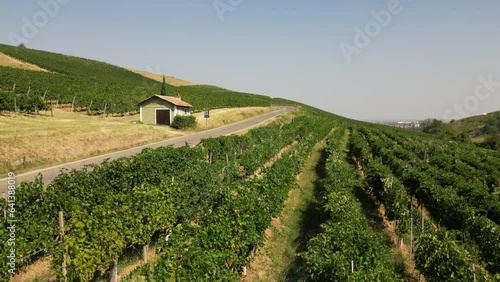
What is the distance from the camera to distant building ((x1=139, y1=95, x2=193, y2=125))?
4491cm

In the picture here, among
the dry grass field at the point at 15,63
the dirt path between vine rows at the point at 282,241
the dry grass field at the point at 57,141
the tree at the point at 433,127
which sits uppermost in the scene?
the dry grass field at the point at 15,63

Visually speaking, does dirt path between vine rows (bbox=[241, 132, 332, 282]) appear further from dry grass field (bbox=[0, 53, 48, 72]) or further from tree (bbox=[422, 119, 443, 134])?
tree (bbox=[422, 119, 443, 134])

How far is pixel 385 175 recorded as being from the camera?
65.8ft

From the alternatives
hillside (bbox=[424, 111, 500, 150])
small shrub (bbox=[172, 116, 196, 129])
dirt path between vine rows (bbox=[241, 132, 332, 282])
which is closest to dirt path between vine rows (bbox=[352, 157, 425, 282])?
dirt path between vine rows (bbox=[241, 132, 332, 282])

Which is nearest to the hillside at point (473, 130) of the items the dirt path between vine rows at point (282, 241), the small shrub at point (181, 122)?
the small shrub at point (181, 122)

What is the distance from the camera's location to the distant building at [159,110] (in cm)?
4491

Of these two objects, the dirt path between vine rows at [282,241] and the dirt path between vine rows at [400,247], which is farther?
the dirt path between vine rows at [400,247]

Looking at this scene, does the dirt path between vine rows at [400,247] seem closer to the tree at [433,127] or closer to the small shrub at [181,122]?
the small shrub at [181,122]

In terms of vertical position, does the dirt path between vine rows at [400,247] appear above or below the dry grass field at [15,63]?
below

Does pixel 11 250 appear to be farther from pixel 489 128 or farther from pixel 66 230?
pixel 489 128

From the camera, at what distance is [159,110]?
148 feet

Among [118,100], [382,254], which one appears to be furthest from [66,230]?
[118,100]

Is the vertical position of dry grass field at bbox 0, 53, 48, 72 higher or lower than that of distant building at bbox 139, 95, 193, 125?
higher

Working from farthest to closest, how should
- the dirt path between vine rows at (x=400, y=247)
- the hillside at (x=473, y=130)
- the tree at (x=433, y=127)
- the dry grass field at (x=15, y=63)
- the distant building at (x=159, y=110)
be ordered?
1. the tree at (x=433, y=127)
2. the hillside at (x=473, y=130)
3. the dry grass field at (x=15, y=63)
4. the distant building at (x=159, y=110)
5. the dirt path between vine rows at (x=400, y=247)
